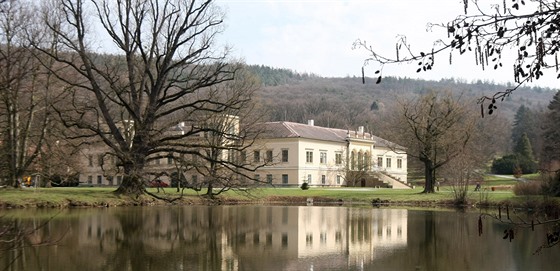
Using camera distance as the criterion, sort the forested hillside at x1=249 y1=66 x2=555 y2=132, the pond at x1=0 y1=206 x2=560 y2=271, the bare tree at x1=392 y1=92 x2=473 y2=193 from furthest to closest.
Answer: the forested hillside at x1=249 y1=66 x2=555 y2=132
the bare tree at x1=392 y1=92 x2=473 y2=193
the pond at x1=0 y1=206 x2=560 y2=271

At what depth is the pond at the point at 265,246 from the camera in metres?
9.59

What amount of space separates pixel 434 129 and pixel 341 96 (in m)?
71.2

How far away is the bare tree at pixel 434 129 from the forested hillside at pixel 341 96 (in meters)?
26.9

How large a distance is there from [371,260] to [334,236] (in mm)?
4104

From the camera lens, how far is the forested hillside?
87.1 metres

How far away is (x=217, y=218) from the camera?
19.7m

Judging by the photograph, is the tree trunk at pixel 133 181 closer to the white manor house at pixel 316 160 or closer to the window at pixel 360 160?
the white manor house at pixel 316 160

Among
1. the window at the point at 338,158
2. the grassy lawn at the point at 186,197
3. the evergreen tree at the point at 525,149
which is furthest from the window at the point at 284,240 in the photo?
the evergreen tree at the point at 525,149

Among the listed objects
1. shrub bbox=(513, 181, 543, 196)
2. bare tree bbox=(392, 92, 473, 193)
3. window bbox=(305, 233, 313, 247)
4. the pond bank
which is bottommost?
window bbox=(305, 233, 313, 247)

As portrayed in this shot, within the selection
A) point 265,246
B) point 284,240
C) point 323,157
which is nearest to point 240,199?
point 284,240

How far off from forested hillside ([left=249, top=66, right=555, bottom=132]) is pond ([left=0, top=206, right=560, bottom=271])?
1907 inches

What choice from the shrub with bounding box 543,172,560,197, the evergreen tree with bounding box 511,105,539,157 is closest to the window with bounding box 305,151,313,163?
the shrub with bounding box 543,172,560,197

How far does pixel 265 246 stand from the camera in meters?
12.2

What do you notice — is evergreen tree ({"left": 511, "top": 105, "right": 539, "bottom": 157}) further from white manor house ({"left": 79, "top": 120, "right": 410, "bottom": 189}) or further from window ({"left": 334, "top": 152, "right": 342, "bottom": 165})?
window ({"left": 334, "top": 152, "right": 342, "bottom": 165})
